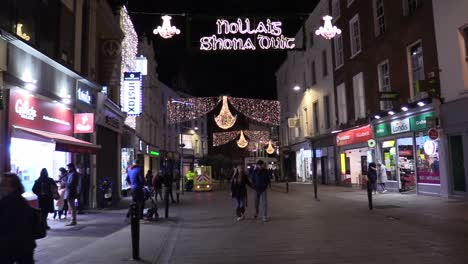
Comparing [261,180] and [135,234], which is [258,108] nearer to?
[261,180]

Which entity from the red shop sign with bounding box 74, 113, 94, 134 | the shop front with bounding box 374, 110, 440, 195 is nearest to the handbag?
the red shop sign with bounding box 74, 113, 94, 134

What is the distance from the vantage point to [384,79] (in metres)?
23.5

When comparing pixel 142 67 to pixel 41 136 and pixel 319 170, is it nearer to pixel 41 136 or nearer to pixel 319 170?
pixel 319 170

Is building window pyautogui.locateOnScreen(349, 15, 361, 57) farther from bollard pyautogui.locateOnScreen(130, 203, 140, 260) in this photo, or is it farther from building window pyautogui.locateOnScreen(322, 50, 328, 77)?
bollard pyautogui.locateOnScreen(130, 203, 140, 260)

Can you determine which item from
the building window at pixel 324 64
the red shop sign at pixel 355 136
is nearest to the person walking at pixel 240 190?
the red shop sign at pixel 355 136

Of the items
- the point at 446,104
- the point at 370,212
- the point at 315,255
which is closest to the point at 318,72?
the point at 446,104

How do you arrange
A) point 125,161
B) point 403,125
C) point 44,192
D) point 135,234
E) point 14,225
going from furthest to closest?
1. point 125,161
2. point 403,125
3. point 44,192
4. point 135,234
5. point 14,225

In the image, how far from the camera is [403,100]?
20.8 metres

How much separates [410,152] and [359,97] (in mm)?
6631

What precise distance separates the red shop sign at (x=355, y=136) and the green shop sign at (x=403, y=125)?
964mm

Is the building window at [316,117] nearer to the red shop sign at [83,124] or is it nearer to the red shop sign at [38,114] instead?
the red shop sign at [83,124]

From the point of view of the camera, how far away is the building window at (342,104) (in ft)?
95.9

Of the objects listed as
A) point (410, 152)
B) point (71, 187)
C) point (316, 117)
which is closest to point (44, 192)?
point (71, 187)

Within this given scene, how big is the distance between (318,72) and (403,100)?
1432cm
